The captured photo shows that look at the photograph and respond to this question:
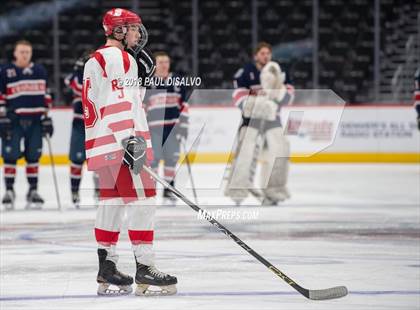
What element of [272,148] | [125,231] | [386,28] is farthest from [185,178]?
[386,28]

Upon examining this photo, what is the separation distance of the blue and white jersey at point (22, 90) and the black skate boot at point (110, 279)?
15.7 ft

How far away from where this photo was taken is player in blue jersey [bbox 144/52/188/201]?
977 cm

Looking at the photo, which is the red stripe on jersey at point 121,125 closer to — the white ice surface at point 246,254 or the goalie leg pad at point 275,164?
the white ice surface at point 246,254

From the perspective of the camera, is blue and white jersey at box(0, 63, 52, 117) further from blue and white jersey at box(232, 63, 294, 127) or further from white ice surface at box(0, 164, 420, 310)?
blue and white jersey at box(232, 63, 294, 127)

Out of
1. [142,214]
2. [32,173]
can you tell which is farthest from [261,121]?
[142,214]

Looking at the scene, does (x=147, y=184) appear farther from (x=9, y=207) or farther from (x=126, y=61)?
(x=9, y=207)

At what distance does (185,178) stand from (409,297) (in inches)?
264

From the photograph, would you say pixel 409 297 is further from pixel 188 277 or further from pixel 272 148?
pixel 272 148

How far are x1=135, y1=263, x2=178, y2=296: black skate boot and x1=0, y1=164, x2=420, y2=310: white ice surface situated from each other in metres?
0.07

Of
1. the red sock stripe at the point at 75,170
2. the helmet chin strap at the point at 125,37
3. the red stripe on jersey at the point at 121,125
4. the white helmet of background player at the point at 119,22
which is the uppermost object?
the white helmet of background player at the point at 119,22

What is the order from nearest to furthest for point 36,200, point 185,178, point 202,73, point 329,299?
point 329,299 < point 36,200 < point 185,178 < point 202,73

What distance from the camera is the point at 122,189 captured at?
476cm

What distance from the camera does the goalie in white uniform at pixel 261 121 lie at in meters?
9.51

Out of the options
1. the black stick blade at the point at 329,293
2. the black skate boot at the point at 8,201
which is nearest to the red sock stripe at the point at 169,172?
the black skate boot at the point at 8,201
